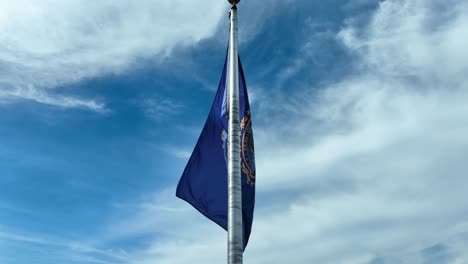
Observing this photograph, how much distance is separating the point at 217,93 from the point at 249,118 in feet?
7.15

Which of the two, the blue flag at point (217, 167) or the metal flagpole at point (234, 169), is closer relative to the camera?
the metal flagpole at point (234, 169)

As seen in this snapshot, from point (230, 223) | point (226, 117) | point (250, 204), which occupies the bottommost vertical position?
point (230, 223)

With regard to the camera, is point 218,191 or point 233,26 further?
point 233,26

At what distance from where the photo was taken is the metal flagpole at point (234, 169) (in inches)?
727

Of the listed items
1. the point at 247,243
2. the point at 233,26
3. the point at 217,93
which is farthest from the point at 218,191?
the point at 233,26

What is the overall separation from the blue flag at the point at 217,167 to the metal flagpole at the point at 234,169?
1.09 m

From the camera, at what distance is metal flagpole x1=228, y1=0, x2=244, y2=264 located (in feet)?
60.5

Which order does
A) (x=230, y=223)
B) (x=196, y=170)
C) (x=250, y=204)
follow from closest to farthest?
1. (x=230, y=223)
2. (x=250, y=204)
3. (x=196, y=170)

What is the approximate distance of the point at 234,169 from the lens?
19781 mm

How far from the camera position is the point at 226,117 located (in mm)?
22203

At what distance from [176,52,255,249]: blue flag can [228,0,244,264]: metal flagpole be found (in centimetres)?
109

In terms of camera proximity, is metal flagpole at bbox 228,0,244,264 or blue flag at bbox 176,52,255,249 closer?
metal flagpole at bbox 228,0,244,264

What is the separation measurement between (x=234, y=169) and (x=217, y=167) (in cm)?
309

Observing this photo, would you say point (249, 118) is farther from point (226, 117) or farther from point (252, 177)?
point (252, 177)
